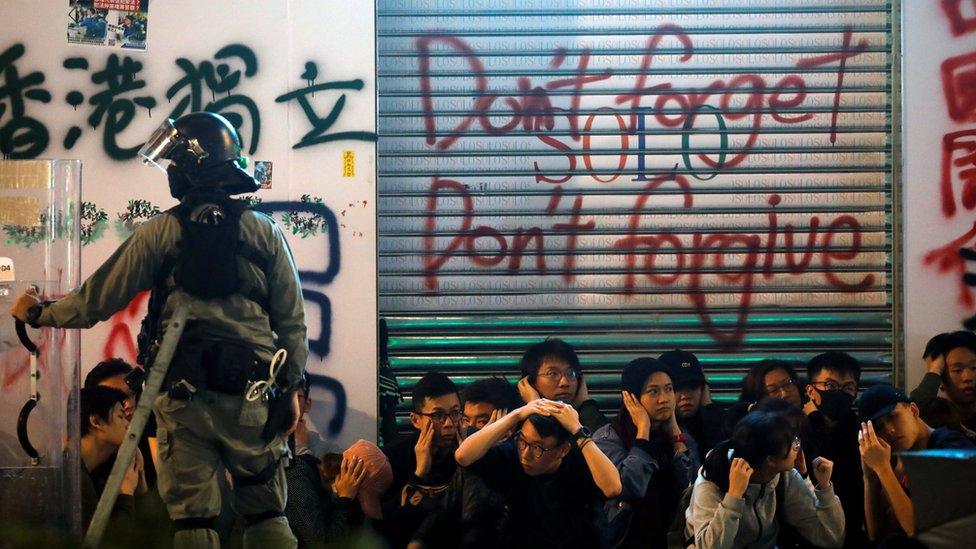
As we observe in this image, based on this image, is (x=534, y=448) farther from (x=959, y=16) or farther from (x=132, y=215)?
(x=959, y=16)

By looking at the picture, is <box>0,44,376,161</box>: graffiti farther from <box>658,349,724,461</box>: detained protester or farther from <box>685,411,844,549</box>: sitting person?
<box>685,411,844,549</box>: sitting person

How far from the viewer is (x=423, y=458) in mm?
6766

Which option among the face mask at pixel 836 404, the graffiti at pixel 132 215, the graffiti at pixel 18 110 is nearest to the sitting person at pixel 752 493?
the face mask at pixel 836 404

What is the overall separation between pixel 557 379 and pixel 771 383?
1.28 metres

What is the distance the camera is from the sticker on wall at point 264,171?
301 inches

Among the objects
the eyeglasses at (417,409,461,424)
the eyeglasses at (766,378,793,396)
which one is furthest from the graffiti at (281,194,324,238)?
the eyeglasses at (766,378,793,396)

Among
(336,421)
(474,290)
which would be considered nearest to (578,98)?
(474,290)

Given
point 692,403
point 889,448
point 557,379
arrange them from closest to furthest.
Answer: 1. point 889,448
2. point 557,379
3. point 692,403

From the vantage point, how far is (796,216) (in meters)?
7.99

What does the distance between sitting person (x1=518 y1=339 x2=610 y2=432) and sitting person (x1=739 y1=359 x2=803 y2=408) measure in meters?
0.90

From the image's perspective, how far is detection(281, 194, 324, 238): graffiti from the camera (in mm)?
7621

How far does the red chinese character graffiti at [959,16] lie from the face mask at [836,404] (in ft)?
7.77

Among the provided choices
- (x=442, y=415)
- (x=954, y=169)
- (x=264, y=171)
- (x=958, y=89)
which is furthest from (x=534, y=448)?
(x=958, y=89)

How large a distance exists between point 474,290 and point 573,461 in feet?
6.14
